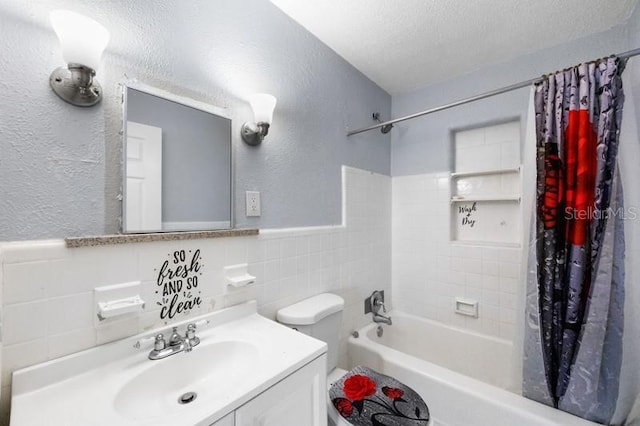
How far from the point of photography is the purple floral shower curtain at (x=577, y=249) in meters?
1.07

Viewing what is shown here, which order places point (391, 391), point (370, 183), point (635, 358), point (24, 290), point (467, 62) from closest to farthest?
point (24, 290)
point (635, 358)
point (391, 391)
point (467, 62)
point (370, 183)

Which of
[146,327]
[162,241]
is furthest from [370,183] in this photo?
[146,327]

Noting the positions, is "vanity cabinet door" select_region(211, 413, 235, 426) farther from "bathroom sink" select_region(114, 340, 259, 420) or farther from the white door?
the white door

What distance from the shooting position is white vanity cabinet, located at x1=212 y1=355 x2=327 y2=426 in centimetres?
71

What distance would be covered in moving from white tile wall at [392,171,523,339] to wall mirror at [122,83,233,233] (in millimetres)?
1583

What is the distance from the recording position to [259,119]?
1.21 m

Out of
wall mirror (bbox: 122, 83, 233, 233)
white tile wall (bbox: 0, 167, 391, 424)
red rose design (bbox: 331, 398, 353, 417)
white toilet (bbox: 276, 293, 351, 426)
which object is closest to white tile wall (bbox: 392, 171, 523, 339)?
white tile wall (bbox: 0, 167, 391, 424)

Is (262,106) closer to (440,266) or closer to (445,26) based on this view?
(445,26)

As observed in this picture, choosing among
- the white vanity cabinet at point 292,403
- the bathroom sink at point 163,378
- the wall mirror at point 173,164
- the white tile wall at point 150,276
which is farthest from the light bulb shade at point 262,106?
the white vanity cabinet at point 292,403

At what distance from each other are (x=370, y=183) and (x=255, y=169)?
1059 mm

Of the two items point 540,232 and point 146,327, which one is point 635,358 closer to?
point 540,232

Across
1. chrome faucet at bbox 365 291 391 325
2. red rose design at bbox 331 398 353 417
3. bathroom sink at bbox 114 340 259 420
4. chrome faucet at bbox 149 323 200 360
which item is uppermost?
chrome faucet at bbox 149 323 200 360

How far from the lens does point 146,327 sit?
92 centimetres

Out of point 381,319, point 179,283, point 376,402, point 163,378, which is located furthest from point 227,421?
point 381,319
